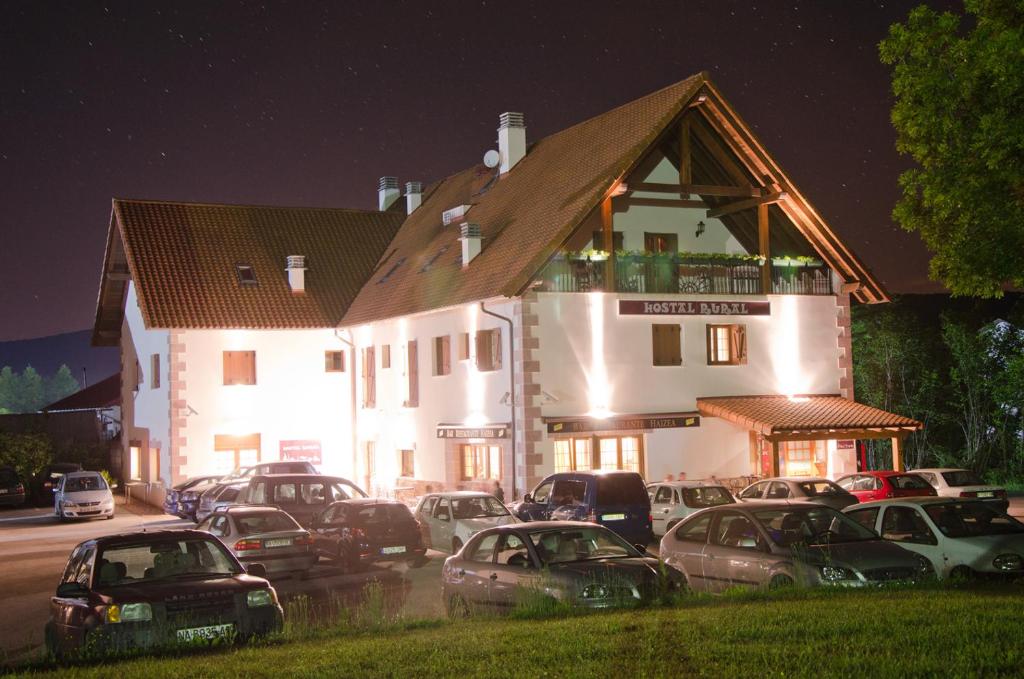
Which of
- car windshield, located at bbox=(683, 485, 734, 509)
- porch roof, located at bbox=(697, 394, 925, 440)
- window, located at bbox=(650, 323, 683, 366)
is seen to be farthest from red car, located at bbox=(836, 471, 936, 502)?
window, located at bbox=(650, 323, 683, 366)

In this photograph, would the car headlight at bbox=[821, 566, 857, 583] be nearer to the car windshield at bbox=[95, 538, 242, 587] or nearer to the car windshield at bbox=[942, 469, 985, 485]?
the car windshield at bbox=[95, 538, 242, 587]

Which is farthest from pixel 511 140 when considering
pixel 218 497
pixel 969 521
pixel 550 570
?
pixel 550 570

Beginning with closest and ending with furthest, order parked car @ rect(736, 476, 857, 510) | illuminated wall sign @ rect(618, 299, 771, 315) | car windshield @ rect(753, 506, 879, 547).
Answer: car windshield @ rect(753, 506, 879, 547)
parked car @ rect(736, 476, 857, 510)
illuminated wall sign @ rect(618, 299, 771, 315)

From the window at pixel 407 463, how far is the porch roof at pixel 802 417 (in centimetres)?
981

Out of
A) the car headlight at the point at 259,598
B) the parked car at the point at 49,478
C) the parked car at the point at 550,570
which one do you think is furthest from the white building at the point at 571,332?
the car headlight at the point at 259,598

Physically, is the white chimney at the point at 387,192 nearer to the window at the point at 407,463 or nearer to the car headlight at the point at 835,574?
the window at the point at 407,463

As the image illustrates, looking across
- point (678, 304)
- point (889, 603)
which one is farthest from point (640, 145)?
point (889, 603)

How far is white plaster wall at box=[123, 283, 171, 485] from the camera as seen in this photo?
39.0 m

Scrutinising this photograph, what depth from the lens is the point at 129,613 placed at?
39.2 feet

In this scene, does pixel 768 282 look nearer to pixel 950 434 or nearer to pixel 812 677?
pixel 950 434

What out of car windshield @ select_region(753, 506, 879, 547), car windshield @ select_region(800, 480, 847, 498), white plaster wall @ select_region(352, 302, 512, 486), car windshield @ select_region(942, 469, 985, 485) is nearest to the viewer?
car windshield @ select_region(753, 506, 879, 547)

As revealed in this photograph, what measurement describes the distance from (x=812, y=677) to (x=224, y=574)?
22.8 ft

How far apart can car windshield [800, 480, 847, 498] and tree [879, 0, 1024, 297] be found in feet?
17.4

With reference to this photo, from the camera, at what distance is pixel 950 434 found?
47.2 metres
